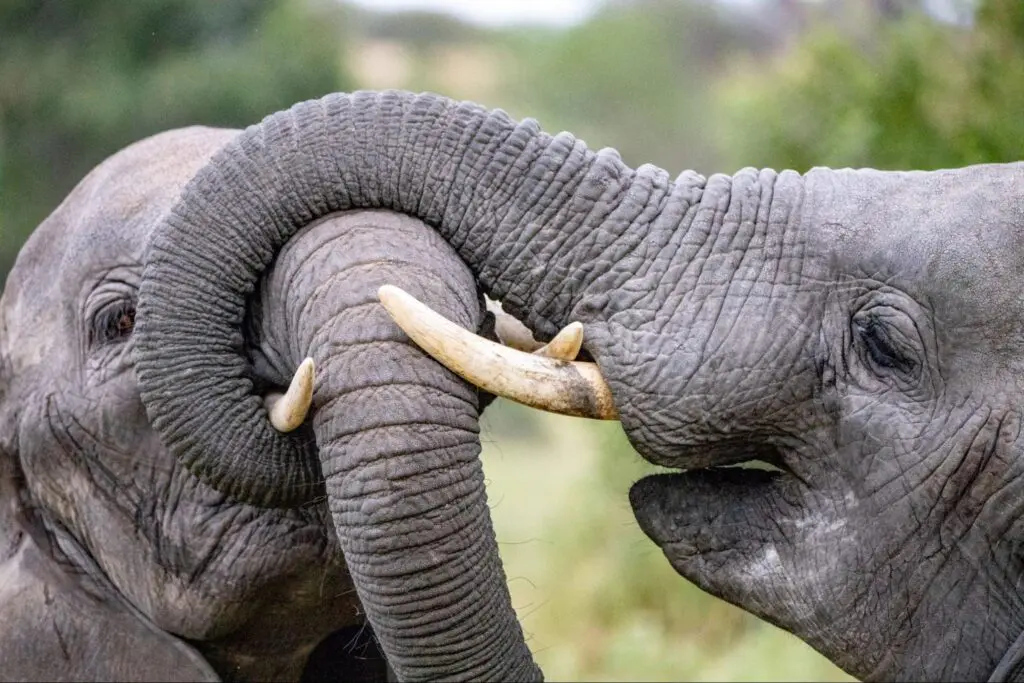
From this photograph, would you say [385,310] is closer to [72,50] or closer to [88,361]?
[88,361]

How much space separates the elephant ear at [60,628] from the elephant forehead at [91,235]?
401 mm

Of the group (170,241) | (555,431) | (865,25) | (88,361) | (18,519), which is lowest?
(555,431)

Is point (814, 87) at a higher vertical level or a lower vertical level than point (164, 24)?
higher

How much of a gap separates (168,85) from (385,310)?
9517 millimetres

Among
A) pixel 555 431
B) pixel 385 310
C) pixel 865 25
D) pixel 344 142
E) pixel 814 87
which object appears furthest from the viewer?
pixel 555 431

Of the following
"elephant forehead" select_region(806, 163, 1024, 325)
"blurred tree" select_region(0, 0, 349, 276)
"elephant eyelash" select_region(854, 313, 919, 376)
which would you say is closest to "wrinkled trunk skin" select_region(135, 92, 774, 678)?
"elephant forehead" select_region(806, 163, 1024, 325)

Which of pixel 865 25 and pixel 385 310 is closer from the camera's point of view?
pixel 385 310

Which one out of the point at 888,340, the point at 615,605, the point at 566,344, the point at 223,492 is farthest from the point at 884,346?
the point at 615,605

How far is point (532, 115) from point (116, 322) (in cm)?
602

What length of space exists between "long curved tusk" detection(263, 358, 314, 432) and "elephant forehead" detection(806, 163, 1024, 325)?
114 centimetres

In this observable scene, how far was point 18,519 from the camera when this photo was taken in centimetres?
416

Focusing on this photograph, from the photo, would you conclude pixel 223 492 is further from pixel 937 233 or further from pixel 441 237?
pixel 937 233

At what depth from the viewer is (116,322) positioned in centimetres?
380

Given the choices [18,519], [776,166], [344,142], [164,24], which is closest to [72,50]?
[164,24]
